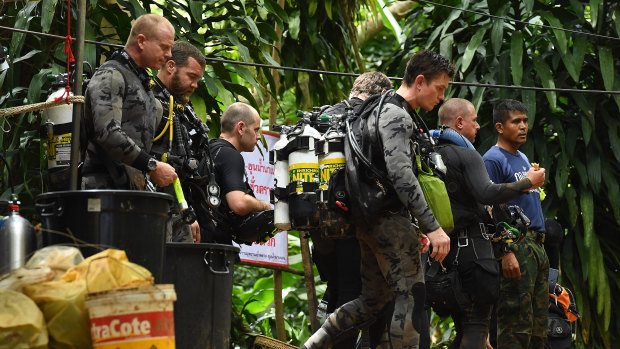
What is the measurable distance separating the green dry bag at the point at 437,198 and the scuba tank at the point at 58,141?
1861 millimetres

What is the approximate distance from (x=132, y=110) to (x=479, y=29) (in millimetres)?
5308

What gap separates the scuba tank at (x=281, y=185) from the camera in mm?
5297

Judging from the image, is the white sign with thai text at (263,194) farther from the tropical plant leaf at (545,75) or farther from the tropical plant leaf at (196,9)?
the tropical plant leaf at (545,75)

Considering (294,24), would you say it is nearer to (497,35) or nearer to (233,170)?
(497,35)

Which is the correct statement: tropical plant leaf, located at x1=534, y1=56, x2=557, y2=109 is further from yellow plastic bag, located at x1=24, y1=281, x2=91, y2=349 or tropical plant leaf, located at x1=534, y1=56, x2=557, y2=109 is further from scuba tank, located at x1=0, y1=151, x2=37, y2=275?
yellow plastic bag, located at x1=24, y1=281, x2=91, y2=349

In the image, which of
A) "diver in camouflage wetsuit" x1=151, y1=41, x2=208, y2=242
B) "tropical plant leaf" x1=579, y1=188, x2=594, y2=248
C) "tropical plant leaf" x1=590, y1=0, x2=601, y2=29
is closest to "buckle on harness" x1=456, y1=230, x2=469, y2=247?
"diver in camouflage wetsuit" x1=151, y1=41, x2=208, y2=242

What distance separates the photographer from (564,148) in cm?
904

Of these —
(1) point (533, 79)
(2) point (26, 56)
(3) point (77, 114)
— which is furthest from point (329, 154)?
(1) point (533, 79)

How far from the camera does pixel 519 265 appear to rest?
6.20 m

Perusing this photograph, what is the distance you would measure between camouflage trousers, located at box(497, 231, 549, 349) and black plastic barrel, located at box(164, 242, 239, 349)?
84.8 inches

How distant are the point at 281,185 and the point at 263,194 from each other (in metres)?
2.87

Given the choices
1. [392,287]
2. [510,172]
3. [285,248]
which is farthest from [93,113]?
[285,248]

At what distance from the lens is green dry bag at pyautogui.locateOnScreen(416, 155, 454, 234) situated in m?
5.29

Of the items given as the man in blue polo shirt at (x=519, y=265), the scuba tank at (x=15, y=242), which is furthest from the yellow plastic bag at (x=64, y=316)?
the man in blue polo shirt at (x=519, y=265)
